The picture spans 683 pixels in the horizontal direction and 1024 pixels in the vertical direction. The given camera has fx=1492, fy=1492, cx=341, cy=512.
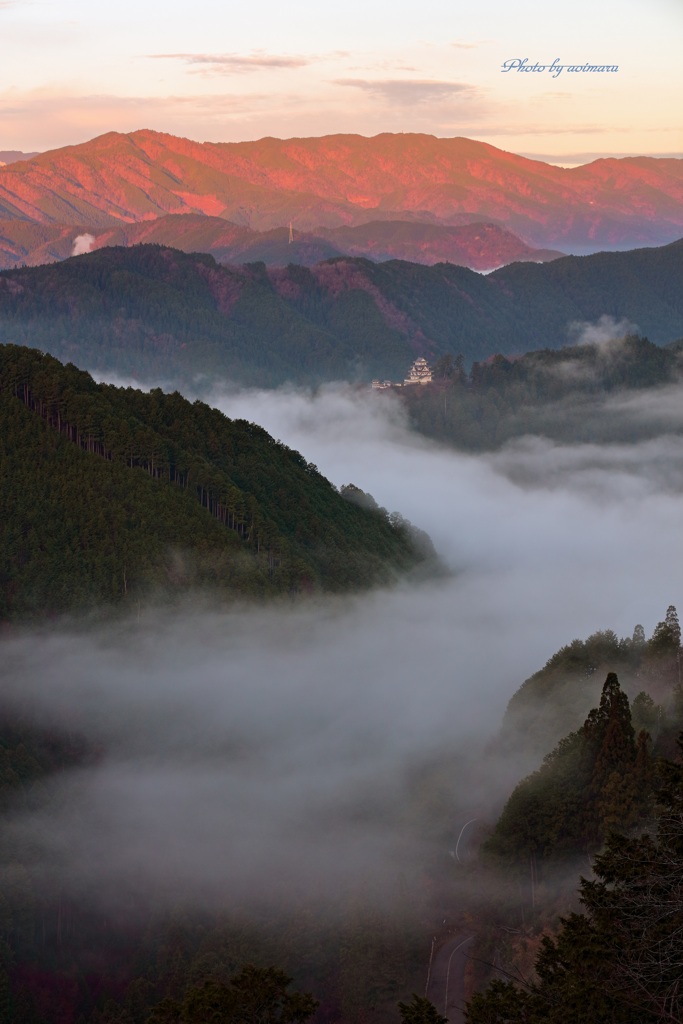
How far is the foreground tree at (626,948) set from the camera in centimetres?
A: 4238

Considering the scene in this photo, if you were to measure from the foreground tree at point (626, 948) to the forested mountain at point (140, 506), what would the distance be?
88.4m

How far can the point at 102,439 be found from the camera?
146 meters

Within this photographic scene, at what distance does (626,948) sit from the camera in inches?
1750

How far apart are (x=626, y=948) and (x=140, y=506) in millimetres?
99571

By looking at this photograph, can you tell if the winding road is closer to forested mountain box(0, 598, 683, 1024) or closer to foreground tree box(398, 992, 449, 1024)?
forested mountain box(0, 598, 683, 1024)

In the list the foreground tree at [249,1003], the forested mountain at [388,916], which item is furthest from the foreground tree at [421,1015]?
the forested mountain at [388,916]

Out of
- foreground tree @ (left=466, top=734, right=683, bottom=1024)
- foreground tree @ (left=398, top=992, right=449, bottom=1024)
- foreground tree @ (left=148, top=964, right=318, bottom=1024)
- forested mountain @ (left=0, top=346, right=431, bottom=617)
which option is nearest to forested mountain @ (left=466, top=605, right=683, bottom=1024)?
foreground tree @ (left=466, top=734, right=683, bottom=1024)

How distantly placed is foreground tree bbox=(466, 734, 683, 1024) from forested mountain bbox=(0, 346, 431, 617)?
8840 cm

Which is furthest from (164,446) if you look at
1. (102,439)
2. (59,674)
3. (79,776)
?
(79,776)

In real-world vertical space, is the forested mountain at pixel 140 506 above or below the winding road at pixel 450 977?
above

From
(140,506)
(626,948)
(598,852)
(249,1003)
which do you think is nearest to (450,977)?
(598,852)

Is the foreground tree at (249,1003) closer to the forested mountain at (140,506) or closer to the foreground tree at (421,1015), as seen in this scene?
the foreground tree at (421,1015)

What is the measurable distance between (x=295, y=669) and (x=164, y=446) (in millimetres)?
26334

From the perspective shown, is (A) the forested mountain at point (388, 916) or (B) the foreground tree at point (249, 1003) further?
(A) the forested mountain at point (388, 916)
